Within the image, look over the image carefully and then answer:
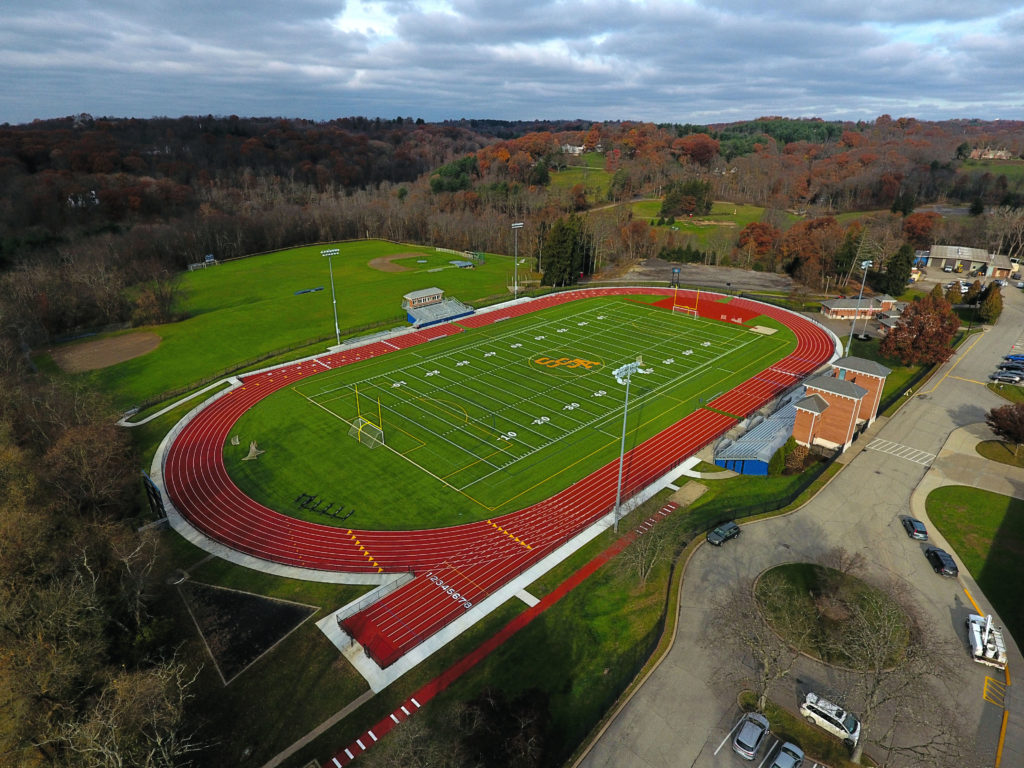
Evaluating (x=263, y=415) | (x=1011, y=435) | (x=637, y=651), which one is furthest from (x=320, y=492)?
(x=1011, y=435)

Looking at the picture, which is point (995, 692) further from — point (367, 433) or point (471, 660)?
point (367, 433)

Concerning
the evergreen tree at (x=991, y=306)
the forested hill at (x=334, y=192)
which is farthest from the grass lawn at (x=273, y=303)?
the evergreen tree at (x=991, y=306)

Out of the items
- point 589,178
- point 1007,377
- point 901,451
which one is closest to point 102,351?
point 901,451

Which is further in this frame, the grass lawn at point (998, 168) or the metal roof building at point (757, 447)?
the grass lawn at point (998, 168)

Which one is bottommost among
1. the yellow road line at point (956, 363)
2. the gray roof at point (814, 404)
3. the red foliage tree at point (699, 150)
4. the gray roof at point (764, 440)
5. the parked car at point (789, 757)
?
the yellow road line at point (956, 363)

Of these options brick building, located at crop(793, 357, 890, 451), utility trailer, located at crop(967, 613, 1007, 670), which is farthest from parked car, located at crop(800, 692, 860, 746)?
brick building, located at crop(793, 357, 890, 451)

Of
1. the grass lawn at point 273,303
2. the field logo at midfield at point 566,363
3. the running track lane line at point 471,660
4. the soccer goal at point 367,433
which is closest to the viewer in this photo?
the running track lane line at point 471,660

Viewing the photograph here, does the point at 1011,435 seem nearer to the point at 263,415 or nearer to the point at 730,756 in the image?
the point at 730,756

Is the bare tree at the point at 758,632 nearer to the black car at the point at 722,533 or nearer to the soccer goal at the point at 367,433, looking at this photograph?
the black car at the point at 722,533
